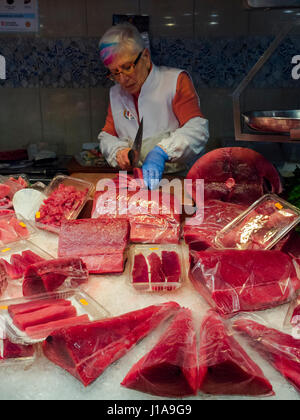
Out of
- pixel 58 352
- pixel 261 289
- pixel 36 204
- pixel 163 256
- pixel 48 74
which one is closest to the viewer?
pixel 58 352

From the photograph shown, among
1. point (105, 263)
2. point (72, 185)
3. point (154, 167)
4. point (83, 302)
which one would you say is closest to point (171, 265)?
point (105, 263)

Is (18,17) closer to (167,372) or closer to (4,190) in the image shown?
(4,190)

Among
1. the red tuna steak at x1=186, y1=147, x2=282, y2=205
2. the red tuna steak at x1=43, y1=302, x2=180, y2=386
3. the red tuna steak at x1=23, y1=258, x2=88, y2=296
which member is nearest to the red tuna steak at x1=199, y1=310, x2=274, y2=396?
the red tuna steak at x1=43, y1=302, x2=180, y2=386

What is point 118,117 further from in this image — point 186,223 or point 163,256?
point 163,256

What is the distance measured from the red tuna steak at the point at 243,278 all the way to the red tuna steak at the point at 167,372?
12.2 inches

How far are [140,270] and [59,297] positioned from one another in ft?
1.09

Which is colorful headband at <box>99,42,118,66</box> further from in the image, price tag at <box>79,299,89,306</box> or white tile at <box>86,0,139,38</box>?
price tag at <box>79,299,89,306</box>

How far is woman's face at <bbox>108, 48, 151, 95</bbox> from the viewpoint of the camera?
Answer: 9.60ft

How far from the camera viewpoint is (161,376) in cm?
111

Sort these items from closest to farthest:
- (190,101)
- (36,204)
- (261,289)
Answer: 1. (261,289)
2. (36,204)
3. (190,101)

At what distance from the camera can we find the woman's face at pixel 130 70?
2.93 metres

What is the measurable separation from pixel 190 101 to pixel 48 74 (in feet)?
6.60

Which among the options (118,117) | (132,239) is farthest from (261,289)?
(118,117)
